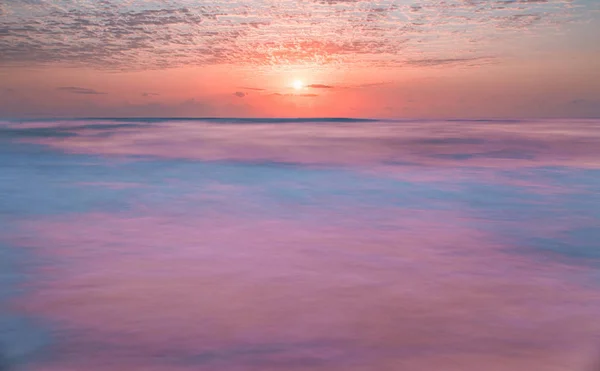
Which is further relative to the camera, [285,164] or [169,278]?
[285,164]

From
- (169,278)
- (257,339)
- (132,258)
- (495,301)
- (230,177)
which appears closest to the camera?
(257,339)

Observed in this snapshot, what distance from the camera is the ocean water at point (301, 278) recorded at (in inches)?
78.6

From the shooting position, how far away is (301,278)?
295 cm

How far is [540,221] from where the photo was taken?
15.4 feet

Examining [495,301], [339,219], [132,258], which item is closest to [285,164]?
[339,219]

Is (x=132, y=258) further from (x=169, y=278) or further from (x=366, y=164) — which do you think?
(x=366, y=164)

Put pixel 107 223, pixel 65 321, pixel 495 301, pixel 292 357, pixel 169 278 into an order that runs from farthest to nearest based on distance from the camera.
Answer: pixel 107 223, pixel 169 278, pixel 495 301, pixel 65 321, pixel 292 357

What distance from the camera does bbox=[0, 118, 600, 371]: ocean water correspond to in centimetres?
200

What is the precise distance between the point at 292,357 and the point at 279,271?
3.71ft

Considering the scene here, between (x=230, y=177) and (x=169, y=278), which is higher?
(x=230, y=177)

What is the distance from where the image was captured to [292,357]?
1.96 meters

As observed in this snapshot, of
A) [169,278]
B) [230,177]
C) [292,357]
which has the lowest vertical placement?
[292,357]

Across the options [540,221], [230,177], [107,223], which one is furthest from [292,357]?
[230,177]

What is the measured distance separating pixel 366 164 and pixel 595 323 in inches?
291
